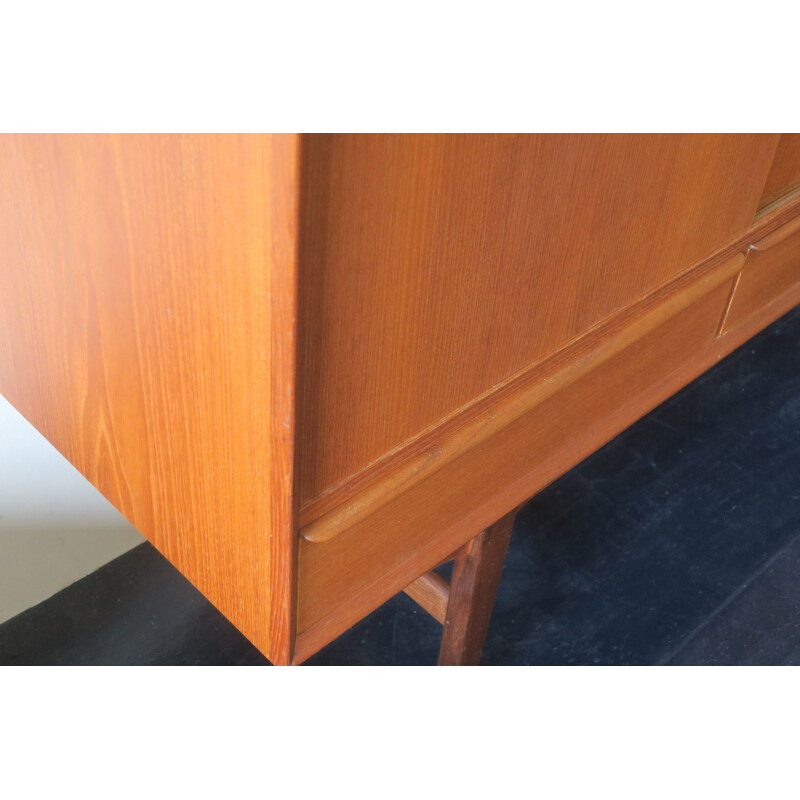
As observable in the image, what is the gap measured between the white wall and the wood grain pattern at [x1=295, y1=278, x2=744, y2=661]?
2.75ft

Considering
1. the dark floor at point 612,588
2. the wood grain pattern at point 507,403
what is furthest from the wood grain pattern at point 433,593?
the wood grain pattern at point 507,403

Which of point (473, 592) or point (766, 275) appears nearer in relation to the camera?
point (766, 275)

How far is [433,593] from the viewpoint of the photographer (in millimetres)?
1354

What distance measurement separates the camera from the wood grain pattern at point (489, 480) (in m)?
0.75

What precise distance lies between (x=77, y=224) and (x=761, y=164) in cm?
62

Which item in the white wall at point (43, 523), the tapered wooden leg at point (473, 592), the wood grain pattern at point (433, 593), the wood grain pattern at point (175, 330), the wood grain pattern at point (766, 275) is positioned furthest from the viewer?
the white wall at point (43, 523)

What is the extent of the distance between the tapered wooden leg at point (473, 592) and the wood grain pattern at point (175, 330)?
46 cm

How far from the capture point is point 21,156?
642mm

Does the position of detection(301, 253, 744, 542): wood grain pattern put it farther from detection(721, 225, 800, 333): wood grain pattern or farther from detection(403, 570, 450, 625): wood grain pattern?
detection(403, 570, 450, 625): wood grain pattern

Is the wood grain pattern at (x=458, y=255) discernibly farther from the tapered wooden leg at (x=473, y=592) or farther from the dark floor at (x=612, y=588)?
the dark floor at (x=612, y=588)

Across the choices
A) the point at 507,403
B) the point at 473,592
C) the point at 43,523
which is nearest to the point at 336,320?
the point at 507,403

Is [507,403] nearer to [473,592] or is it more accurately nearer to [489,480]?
[489,480]

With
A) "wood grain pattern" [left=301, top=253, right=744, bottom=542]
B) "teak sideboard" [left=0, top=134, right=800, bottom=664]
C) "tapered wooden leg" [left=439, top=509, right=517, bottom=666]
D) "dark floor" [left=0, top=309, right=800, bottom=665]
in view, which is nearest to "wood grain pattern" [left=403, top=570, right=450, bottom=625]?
"tapered wooden leg" [left=439, top=509, right=517, bottom=666]

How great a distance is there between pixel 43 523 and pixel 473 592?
30.1 inches
